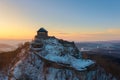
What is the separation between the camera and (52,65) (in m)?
54.1

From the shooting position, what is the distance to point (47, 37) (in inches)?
2430

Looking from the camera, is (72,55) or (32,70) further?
(72,55)

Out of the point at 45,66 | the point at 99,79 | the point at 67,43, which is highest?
the point at 67,43

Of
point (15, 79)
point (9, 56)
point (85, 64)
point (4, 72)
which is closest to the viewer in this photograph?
point (15, 79)

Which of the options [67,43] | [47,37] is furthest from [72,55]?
[47,37]

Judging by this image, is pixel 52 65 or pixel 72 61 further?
pixel 72 61

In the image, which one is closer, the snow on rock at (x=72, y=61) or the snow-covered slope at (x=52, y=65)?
the snow-covered slope at (x=52, y=65)

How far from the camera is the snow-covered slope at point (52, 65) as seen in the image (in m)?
53.4

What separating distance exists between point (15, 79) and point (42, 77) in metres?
6.03

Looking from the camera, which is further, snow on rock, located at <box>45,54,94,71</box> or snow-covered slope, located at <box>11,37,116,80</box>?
snow on rock, located at <box>45,54,94,71</box>

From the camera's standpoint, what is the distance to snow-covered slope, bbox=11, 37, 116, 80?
53.4m

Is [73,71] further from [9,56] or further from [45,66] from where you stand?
[9,56]

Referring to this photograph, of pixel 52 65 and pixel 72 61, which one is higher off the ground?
pixel 72 61

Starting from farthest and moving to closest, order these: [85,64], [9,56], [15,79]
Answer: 1. [9,56]
2. [85,64]
3. [15,79]
